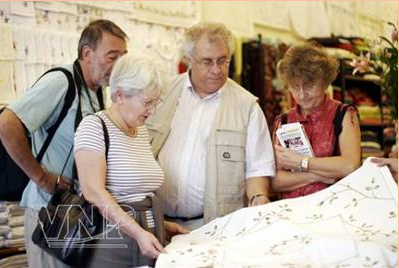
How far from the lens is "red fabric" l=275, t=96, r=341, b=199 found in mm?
1973

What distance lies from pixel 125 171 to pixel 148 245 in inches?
9.2

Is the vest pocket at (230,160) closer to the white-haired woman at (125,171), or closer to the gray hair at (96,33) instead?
the white-haired woman at (125,171)

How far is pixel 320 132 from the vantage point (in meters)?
1.99

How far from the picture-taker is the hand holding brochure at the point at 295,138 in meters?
1.99

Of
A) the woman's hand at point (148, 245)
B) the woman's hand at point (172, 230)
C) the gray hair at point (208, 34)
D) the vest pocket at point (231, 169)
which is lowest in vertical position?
the woman's hand at point (172, 230)

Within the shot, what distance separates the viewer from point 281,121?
2.11 metres

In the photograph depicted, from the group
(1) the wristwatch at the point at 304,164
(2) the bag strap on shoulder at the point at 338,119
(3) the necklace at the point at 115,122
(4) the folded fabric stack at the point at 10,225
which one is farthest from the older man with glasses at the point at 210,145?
(4) the folded fabric stack at the point at 10,225

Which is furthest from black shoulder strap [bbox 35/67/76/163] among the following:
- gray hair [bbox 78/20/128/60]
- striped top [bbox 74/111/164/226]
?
striped top [bbox 74/111/164/226]

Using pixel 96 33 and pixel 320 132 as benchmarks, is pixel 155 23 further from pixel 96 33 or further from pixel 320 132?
pixel 320 132

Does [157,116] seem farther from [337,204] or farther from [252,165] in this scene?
[337,204]

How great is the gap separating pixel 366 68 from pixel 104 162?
1589 mm

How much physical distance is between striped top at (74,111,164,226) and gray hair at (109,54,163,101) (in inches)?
4.5

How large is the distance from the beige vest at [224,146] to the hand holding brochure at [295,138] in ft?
0.49

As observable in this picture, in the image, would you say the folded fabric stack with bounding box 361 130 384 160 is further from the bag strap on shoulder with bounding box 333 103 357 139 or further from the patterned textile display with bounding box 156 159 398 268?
the patterned textile display with bounding box 156 159 398 268
